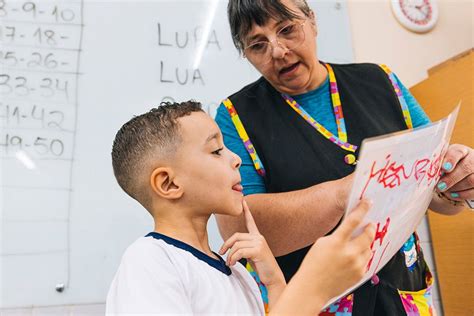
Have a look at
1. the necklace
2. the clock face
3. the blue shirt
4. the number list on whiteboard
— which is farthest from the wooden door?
the number list on whiteboard

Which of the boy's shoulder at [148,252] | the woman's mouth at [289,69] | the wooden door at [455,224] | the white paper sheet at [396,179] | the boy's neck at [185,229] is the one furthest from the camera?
the wooden door at [455,224]

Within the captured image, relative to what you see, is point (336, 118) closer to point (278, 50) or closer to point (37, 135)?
point (278, 50)

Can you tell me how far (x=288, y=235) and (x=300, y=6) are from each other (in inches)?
19.1

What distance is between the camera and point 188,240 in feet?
2.42

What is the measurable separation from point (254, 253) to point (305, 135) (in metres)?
0.29

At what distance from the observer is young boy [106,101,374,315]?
1.87ft

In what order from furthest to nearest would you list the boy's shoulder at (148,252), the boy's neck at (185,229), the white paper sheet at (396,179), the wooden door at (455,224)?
the wooden door at (455,224), the boy's neck at (185,229), the boy's shoulder at (148,252), the white paper sheet at (396,179)

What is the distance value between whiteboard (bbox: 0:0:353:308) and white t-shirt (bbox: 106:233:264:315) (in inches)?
24.9

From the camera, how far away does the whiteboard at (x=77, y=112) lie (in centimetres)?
122

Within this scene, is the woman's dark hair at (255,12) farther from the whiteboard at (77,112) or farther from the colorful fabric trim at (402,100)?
the whiteboard at (77,112)

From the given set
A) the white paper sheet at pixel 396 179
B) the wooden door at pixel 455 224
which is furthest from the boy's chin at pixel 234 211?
the wooden door at pixel 455 224

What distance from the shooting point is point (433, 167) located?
67 cm

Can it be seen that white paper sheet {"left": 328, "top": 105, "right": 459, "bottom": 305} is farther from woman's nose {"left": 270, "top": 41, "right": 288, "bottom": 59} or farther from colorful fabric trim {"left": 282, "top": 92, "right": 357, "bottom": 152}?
woman's nose {"left": 270, "top": 41, "right": 288, "bottom": 59}

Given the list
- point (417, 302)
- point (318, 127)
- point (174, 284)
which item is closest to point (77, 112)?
point (318, 127)
